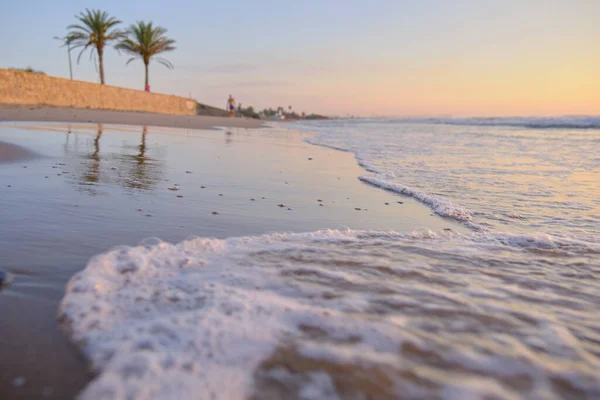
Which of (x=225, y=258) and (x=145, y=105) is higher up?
(x=145, y=105)

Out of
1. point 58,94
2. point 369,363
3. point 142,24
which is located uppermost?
point 142,24

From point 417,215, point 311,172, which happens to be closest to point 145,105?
point 311,172

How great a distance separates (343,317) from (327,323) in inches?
3.1

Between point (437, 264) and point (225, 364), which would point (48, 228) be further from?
point (437, 264)

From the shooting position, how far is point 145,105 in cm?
2981

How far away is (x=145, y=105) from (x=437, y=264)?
30748mm

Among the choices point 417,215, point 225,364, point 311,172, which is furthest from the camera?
point 311,172

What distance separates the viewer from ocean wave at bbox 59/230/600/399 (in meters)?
1.22

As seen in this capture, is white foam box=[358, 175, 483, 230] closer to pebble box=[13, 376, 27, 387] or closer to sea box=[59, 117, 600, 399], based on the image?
sea box=[59, 117, 600, 399]

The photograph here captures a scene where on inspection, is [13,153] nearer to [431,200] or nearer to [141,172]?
[141,172]

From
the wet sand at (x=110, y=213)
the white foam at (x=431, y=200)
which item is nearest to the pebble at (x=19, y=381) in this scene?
the wet sand at (x=110, y=213)

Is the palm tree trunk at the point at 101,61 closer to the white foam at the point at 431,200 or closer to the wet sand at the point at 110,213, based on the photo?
the wet sand at the point at 110,213

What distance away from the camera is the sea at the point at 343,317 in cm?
123

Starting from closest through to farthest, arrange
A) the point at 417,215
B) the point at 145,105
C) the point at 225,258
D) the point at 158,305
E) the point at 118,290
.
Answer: the point at 158,305 → the point at 118,290 → the point at 225,258 → the point at 417,215 → the point at 145,105
